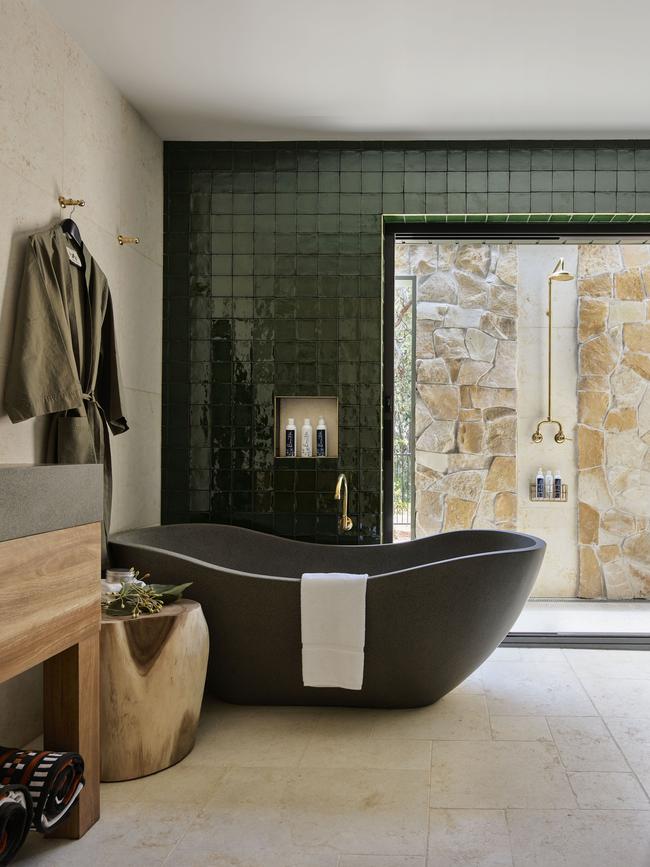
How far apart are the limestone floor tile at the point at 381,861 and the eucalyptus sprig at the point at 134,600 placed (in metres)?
0.95

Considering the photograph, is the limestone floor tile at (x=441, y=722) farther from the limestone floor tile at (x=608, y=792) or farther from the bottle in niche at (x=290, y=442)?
the bottle in niche at (x=290, y=442)

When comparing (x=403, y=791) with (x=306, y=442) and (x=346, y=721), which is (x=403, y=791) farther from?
(x=306, y=442)

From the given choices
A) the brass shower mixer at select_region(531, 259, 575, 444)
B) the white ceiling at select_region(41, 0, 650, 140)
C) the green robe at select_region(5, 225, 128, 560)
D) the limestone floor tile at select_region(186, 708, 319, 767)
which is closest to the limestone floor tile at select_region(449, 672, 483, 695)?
the limestone floor tile at select_region(186, 708, 319, 767)

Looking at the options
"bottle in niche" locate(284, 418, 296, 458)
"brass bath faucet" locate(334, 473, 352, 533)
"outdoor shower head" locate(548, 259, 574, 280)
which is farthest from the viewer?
"outdoor shower head" locate(548, 259, 574, 280)

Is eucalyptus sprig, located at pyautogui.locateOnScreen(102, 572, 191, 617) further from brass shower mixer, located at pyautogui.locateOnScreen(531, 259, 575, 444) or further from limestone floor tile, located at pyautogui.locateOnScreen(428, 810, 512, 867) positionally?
brass shower mixer, located at pyautogui.locateOnScreen(531, 259, 575, 444)

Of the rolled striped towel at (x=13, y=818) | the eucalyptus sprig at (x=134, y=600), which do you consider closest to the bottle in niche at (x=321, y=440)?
the eucalyptus sprig at (x=134, y=600)

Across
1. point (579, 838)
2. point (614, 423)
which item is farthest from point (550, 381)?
point (579, 838)

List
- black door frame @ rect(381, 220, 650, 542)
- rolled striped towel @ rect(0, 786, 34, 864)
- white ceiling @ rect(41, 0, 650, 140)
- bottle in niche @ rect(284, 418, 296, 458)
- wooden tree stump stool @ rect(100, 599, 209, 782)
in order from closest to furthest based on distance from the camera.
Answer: rolled striped towel @ rect(0, 786, 34, 864) < wooden tree stump stool @ rect(100, 599, 209, 782) < white ceiling @ rect(41, 0, 650, 140) < bottle in niche @ rect(284, 418, 296, 458) < black door frame @ rect(381, 220, 650, 542)

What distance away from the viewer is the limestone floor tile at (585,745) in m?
2.47

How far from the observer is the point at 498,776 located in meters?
2.39

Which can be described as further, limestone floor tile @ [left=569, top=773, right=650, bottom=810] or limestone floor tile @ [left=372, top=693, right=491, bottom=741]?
limestone floor tile @ [left=372, top=693, right=491, bottom=741]

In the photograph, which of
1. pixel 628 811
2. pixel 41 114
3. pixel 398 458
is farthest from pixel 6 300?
pixel 398 458

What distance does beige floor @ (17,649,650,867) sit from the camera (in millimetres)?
1931

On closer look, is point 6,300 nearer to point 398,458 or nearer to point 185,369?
point 185,369
